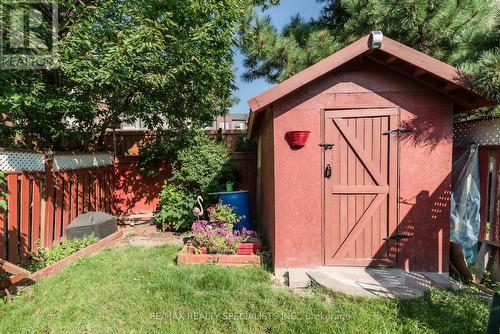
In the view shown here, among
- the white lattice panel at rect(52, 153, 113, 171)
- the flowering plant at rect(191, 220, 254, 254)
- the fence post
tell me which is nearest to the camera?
the flowering plant at rect(191, 220, 254, 254)

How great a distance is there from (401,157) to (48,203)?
5347 millimetres

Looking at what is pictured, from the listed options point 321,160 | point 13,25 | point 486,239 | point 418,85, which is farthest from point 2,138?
point 486,239

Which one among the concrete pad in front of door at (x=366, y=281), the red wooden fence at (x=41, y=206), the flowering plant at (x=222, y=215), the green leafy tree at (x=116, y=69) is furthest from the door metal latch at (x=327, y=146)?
the red wooden fence at (x=41, y=206)

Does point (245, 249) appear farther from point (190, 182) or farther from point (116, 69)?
point (116, 69)

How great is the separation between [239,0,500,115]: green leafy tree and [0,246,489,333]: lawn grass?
2.54m

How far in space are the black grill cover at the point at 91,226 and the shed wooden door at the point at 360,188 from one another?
400cm

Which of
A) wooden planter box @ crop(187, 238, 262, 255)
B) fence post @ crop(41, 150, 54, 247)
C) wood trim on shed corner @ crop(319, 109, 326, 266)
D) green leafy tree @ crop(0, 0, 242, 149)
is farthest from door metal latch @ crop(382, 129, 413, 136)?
fence post @ crop(41, 150, 54, 247)

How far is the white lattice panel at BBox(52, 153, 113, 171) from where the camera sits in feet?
15.6

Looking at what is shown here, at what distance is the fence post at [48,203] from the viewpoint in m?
4.40

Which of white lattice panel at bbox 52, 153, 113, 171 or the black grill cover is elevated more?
white lattice panel at bbox 52, 153, 113, 171

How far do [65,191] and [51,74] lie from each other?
1995mm

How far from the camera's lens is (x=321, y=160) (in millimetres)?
3770

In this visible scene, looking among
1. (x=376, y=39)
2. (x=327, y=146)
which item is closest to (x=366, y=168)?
(x=327, y=146)

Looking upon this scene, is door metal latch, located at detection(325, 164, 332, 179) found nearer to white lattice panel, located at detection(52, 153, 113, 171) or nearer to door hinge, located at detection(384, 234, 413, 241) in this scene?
door hinge, located at detection(384, 234, 413, 241)
